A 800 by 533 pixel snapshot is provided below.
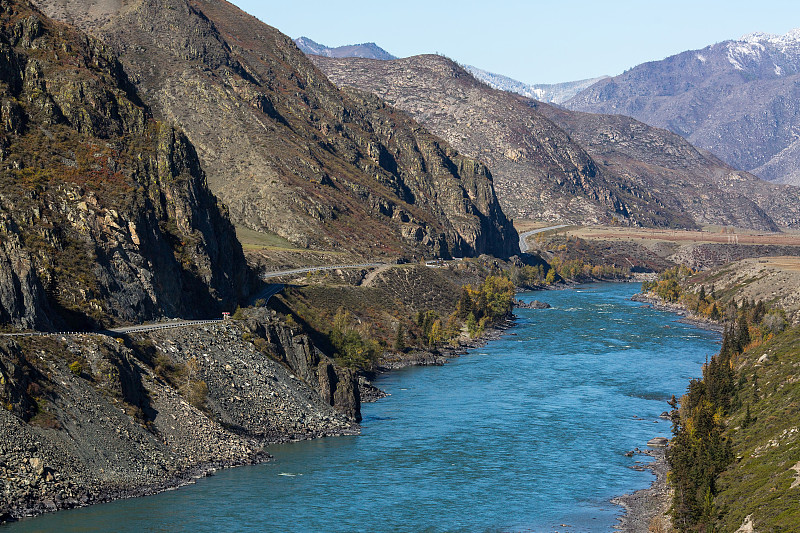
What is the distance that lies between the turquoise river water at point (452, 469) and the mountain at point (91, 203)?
2477 cm

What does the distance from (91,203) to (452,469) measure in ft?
166

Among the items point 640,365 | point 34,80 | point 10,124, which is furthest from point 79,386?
point 640,365

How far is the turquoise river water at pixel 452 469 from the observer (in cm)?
8025

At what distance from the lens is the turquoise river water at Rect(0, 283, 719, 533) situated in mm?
80250

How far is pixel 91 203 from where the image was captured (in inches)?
4505

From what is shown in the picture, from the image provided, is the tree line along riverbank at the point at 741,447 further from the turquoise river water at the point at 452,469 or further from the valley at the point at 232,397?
the turquoise river water at the point at 452,469

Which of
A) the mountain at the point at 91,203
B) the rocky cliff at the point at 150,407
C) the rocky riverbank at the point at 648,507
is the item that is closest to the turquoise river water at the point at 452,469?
the rocky riverbank at the point at 648,507

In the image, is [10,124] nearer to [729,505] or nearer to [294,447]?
[294,447]

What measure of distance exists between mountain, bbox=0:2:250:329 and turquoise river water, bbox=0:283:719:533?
24.8 metres

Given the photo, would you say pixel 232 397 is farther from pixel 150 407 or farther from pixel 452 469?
pixel 452 469

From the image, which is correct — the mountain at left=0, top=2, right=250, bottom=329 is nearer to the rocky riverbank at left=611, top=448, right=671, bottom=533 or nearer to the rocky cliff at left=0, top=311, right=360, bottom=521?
the rocky cliff at left=0, top=311, right=360, bottom=521

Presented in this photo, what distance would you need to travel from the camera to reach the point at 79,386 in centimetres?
8744

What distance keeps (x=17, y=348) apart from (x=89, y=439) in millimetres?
10100

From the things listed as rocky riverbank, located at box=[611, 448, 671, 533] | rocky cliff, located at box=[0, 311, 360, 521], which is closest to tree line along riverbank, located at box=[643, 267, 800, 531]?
rocky riverbank, located at box=[611, 448, 671, 533]
